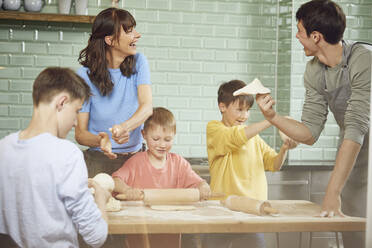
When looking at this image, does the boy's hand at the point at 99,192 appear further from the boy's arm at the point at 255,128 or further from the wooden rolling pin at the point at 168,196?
the boy's arm at the point at 255,128

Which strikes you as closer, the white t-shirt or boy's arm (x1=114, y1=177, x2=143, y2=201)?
the white t-shirt

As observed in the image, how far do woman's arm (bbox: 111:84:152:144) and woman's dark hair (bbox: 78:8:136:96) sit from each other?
0.09 meters

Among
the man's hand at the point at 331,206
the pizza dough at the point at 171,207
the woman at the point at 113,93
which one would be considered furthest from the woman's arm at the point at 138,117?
the man's hand at the point at 331,206

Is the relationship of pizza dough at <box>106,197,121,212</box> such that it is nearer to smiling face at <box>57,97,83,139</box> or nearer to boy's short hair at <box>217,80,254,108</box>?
smiling face at <box>57,97,83,139</box>

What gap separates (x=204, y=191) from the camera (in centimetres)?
135

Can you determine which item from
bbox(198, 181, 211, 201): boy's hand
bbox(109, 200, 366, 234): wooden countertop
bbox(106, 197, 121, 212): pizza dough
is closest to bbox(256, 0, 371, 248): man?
bbox(109, 200, 366, 234): wooden countertop

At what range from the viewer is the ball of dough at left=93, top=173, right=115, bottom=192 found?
4.08 feet

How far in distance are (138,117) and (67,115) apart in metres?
0.23

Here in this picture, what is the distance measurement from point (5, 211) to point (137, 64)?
50cm

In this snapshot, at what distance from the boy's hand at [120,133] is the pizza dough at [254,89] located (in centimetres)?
33

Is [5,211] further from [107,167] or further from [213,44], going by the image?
[213,44]

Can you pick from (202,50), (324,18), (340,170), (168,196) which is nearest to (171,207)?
(168,196)

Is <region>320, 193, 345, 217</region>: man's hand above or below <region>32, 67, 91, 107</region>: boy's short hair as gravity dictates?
below

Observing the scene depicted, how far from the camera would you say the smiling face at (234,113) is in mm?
1351
